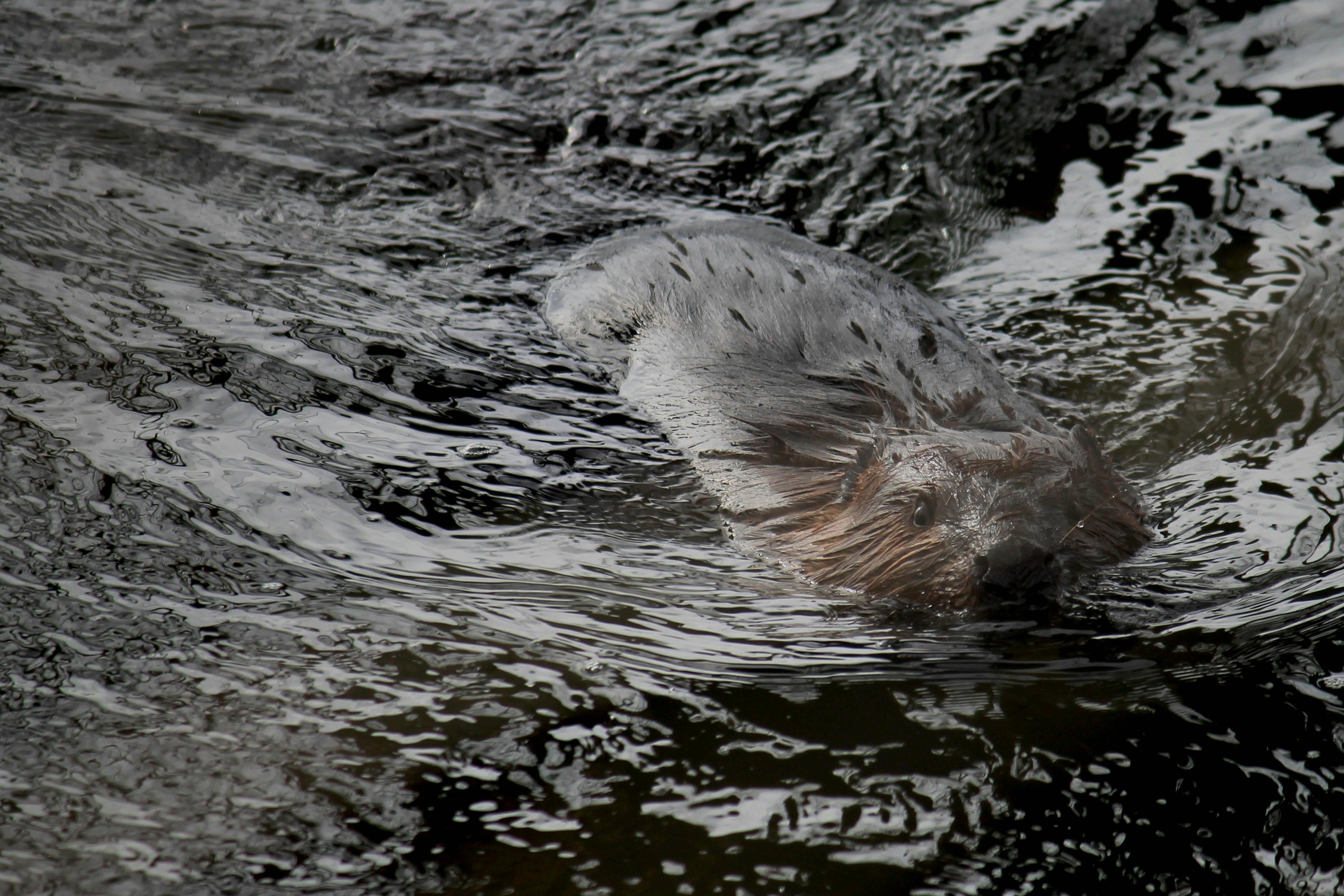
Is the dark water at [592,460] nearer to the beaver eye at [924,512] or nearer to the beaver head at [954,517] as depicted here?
the beaver head at [954,517]

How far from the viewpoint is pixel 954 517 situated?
3480 millimetres

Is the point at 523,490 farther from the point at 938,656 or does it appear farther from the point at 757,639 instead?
the point at 938,656

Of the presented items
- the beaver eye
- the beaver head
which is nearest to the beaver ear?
the beaver head

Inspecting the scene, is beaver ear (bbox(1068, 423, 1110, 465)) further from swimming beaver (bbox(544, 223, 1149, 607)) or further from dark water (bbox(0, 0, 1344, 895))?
dark water (bbox(0, 0, 1344, 895))

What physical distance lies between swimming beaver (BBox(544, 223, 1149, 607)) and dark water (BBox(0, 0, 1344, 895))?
0.15 m

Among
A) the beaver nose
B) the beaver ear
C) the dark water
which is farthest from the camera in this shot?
the beaver ear

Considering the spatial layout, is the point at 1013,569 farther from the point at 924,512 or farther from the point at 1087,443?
the point at 1087,443

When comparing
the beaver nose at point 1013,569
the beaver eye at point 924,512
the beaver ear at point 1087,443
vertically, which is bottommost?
the beaver nose at point 1013,569

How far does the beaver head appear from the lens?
3352mm

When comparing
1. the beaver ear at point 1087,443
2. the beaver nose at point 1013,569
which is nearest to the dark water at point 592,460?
the beaver nose at point 1013,569

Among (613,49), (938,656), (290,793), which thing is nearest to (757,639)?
(938,656)

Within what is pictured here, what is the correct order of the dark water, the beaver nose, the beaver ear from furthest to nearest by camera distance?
1. the beaver ear
2. the beaver nose
3. the dark water

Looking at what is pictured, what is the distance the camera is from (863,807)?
2.56 m

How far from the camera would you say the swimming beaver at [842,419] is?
11.4 ft
